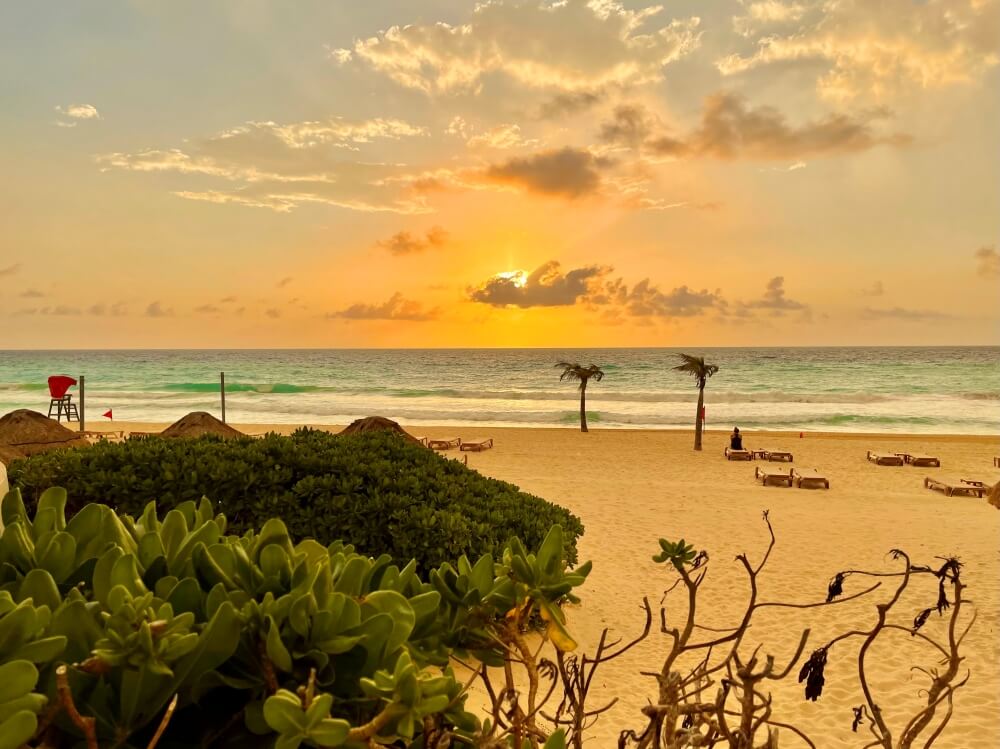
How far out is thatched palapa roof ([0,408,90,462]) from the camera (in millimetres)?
13789

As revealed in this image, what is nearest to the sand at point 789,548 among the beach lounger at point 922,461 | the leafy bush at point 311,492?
the beach lounger at point 922,461

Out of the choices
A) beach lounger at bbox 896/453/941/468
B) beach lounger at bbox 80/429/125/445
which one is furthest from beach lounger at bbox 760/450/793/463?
beach lounger at bbox 80/429/125/445

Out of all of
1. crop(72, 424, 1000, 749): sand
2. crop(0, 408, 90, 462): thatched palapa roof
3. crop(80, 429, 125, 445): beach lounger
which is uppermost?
crop(0, 408, 90, 462): thatched palapa roof

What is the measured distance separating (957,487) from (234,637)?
2010cm

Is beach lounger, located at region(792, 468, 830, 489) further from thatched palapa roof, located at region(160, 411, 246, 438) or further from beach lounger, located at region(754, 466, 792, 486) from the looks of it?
thatched palapa roof, located at region(160, 411, 246, 438)

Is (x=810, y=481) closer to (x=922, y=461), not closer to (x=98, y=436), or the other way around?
(x=922, y=461)

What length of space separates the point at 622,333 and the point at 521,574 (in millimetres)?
135763

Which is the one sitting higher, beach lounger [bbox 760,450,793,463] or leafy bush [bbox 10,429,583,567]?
leafy bush [bbox 10,429,583,567]

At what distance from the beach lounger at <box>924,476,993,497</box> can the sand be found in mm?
355

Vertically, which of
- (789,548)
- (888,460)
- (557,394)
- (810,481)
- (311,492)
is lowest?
(789,548)

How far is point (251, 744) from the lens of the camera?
922 millimetres

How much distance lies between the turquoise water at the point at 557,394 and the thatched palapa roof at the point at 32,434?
25713 mm

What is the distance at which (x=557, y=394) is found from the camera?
55969 mm

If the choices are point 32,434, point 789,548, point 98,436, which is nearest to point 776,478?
point 789,548
